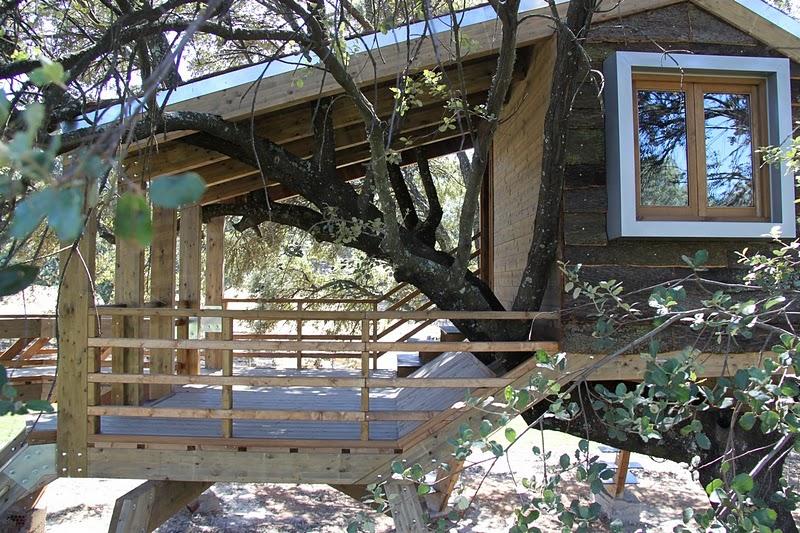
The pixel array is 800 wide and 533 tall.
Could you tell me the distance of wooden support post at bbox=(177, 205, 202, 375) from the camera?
6.51m

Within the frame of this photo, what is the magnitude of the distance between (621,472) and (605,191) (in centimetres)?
473

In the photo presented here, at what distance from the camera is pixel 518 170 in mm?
5797

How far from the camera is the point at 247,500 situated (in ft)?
27.0

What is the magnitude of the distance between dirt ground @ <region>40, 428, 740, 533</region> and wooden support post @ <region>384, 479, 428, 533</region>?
8.53 ft

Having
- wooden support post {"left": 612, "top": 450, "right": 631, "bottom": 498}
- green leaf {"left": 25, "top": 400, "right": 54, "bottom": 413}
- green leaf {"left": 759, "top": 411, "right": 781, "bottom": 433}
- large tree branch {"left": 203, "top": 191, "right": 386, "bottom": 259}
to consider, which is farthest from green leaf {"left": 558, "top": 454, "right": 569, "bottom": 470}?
wooden support post {"left": 612, "top": 450, "right": 631, "bottom": 498}

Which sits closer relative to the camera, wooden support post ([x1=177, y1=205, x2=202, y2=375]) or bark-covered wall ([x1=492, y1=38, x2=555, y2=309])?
bark-covered wall ([x1=492, y1=38, x2=555, y2=309])

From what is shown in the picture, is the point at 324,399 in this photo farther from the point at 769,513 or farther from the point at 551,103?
the point at 769,513

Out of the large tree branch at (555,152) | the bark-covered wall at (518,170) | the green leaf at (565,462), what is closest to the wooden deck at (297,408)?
the large tree branch at (555,152)

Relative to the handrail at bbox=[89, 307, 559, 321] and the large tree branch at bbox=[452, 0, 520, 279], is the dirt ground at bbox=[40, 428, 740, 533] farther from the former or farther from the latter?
the large tree branch at bbox=[452, 0, 520, 279]

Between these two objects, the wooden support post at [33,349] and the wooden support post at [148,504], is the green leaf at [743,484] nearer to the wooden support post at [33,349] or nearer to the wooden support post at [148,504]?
the wooden support post at [148,504]

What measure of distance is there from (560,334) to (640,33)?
2374 mm

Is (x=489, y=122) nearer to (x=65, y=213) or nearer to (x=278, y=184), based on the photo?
(x=65, y=213)

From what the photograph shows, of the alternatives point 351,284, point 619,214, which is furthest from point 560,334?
point 351,284

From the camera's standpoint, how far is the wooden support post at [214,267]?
7918mm
